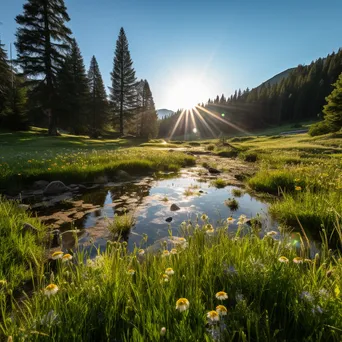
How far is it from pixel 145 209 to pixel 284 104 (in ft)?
348

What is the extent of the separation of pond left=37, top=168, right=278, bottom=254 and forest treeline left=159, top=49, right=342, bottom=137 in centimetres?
8366

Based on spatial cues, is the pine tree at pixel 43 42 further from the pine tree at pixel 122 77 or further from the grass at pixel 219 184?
the grass at pixel 219 184

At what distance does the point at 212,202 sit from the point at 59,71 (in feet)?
104

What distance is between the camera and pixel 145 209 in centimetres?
613

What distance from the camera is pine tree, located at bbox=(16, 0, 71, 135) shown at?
2662cm

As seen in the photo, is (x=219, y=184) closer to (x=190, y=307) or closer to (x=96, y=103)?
(x=190, y=307)

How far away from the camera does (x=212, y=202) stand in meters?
6.86

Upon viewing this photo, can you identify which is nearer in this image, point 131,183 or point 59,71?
point 131,183

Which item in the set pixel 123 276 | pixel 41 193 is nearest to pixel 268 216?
pixel 123 276

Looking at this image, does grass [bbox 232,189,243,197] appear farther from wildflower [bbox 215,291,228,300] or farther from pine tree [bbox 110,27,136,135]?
pine tree [bbox 110,27,136,135]

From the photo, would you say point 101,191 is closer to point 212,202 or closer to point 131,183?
point 131,183

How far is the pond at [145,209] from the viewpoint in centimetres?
446

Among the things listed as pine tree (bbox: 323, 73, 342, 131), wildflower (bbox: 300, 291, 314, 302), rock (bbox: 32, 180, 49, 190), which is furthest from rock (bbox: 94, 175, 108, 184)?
pine tree (bbox: 323, 73, 342, 131)

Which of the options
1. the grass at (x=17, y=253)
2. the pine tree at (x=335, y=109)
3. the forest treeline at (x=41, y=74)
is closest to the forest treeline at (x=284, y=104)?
the pine tree at (x=335, y=109)
